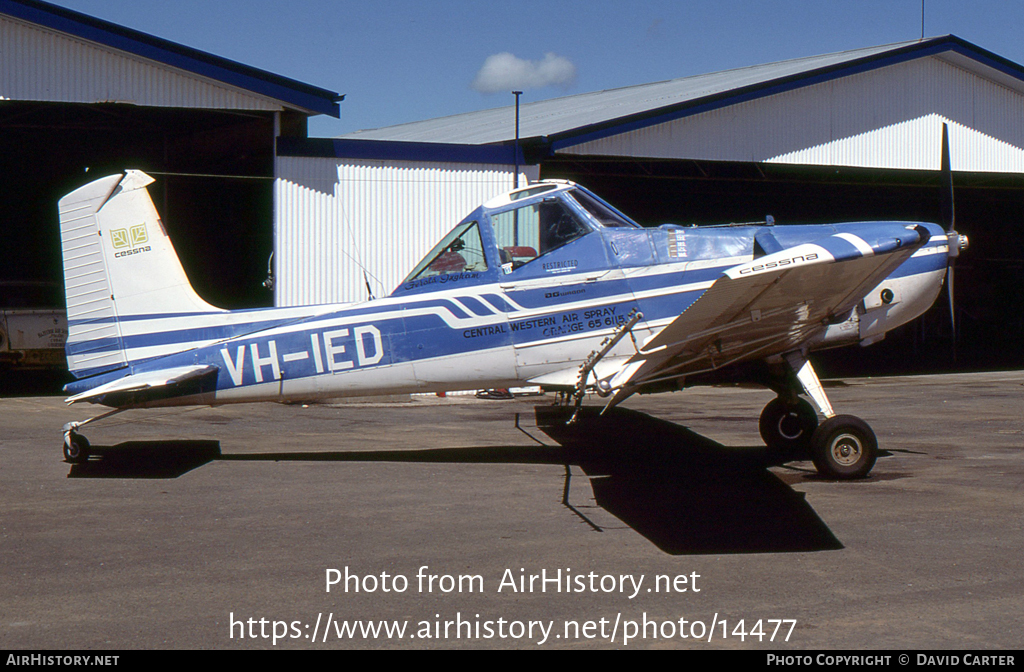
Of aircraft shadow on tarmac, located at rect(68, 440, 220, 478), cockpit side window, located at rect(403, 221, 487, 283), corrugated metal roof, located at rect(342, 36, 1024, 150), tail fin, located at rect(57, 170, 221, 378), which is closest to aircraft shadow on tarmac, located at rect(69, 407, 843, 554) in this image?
aircraft shadow on tarmac, located at rect(68, 440, 220, 478)

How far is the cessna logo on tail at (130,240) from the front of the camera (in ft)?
28.0

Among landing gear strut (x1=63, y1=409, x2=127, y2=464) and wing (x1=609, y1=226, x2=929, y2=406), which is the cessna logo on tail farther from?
wing (x1=609, y1=226, x2=929, y2=406)

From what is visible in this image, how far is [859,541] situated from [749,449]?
3873 millimetres

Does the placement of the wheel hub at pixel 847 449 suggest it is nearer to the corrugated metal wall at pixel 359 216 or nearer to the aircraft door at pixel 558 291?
the aircraft door at pixel 558 291

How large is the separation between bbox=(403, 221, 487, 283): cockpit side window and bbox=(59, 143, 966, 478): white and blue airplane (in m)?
0.01

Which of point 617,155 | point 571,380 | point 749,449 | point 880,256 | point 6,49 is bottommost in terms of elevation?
point 749,449

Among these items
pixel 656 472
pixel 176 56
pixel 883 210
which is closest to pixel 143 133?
pixel 176 56

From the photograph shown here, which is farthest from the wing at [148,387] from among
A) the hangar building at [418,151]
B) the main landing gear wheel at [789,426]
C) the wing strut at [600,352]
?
the main landing gear wheel at [789,426]

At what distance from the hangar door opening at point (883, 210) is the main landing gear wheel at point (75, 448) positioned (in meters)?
11.7

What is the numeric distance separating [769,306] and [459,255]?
307 centimetres

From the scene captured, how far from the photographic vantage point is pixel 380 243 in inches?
634
